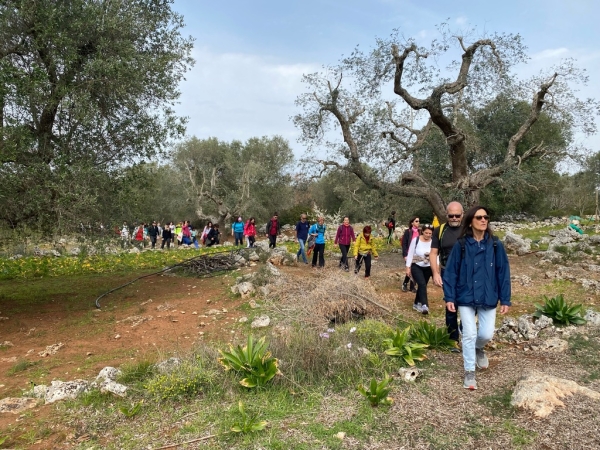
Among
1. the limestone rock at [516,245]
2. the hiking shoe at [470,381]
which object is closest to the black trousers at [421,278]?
the hiking shoe at [470,381]

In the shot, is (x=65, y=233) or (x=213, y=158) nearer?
(x=65, y=233)

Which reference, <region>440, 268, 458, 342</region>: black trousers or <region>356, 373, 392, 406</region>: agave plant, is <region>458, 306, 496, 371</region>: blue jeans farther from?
<region>356, 373, 392, 406</region>: agave plant

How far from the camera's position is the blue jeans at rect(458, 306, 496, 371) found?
4086 mm

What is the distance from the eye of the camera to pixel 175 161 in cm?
3634

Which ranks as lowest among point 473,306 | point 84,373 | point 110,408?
point 84,373

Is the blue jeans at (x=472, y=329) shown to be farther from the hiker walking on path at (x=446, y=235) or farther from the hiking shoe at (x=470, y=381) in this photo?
the hiker walking on path at (x=446, y=235)

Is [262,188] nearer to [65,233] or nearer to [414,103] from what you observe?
[414,103]

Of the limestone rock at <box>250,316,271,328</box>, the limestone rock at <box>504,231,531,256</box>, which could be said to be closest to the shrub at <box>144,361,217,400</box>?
the limestone rock at <box>250,316,271,328</box>

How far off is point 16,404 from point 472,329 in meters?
4.91

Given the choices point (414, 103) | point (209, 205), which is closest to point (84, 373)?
point (414, 103)

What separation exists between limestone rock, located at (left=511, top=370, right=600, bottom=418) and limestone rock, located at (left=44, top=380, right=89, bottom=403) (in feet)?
14.4

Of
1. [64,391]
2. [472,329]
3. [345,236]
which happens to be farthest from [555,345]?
[345,236]

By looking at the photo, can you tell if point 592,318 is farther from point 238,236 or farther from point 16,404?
point 238,236

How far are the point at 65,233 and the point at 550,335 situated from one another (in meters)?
8.71
